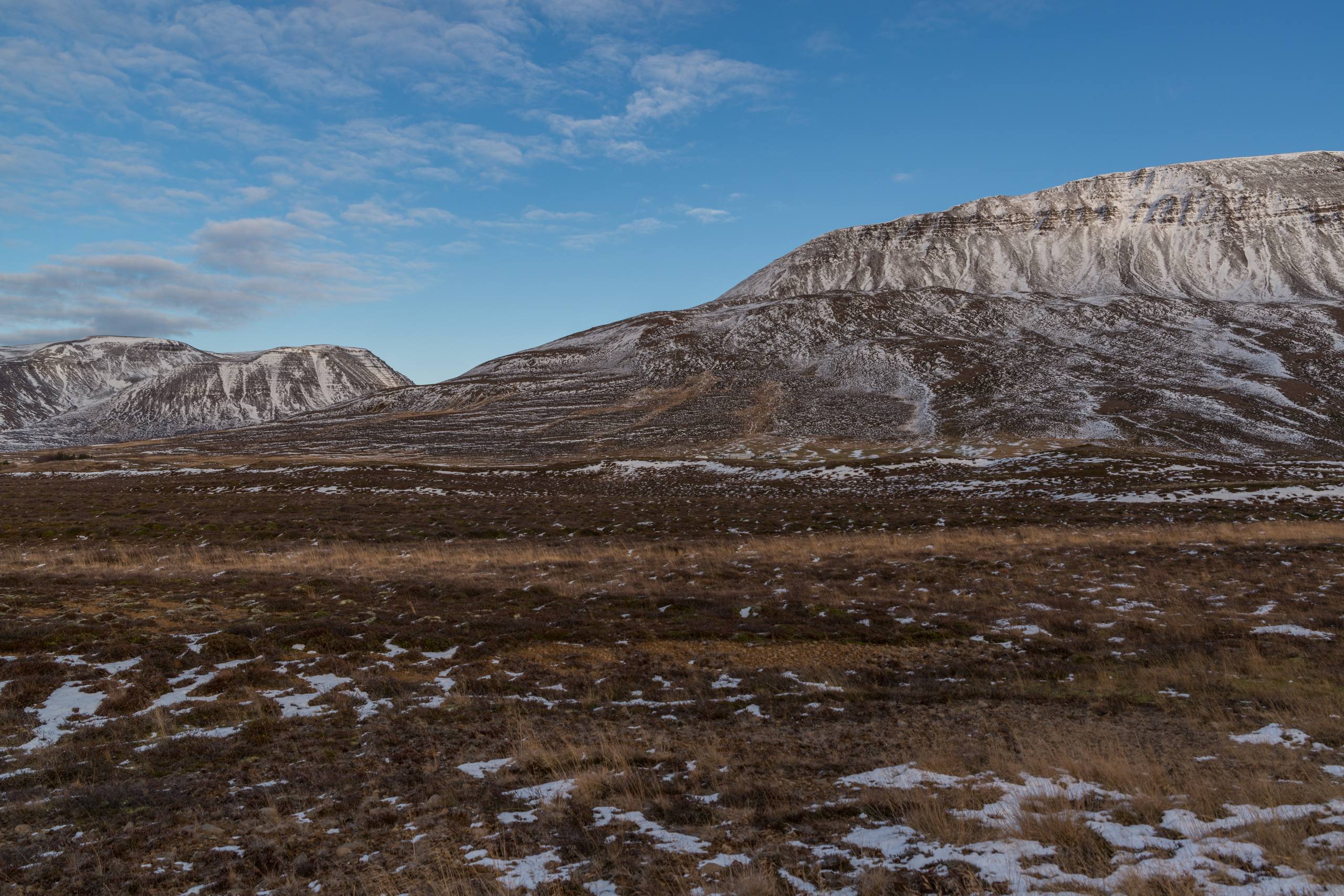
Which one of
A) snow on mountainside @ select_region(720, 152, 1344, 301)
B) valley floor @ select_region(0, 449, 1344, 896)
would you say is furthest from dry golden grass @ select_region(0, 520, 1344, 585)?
snow on mountainside @ select_region(720, 152, 1344, 301)

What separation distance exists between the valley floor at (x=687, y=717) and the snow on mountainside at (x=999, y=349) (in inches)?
2333

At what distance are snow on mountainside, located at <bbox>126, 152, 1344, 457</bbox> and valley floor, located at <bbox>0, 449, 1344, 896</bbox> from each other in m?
59.2

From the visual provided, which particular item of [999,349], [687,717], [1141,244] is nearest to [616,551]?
[687,717]

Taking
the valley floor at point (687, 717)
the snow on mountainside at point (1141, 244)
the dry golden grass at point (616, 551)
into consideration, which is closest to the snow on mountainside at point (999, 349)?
the snow on mountainside at point (1141, 244)

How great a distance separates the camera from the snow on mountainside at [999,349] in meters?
83.8

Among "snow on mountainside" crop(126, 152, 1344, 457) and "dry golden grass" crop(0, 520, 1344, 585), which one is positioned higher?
"snow on mountainside" crop(126, 152, 1344, 457)

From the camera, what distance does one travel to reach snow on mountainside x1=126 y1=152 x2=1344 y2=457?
83812mm

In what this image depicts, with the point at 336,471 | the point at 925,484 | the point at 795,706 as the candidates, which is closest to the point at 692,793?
the point at 795,706

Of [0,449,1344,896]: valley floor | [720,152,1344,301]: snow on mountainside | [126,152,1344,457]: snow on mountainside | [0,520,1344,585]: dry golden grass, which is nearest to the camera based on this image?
[0,449,1344,896]: valley floor

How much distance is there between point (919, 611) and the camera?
1667 centimetres

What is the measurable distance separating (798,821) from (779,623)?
8.97 meters

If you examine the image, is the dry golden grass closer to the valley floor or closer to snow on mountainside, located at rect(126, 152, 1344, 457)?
the valley floor

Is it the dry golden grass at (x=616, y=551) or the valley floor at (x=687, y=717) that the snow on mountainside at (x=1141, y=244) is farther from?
the valley floor at (x=687, y=717)

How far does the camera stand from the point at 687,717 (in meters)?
10.8
